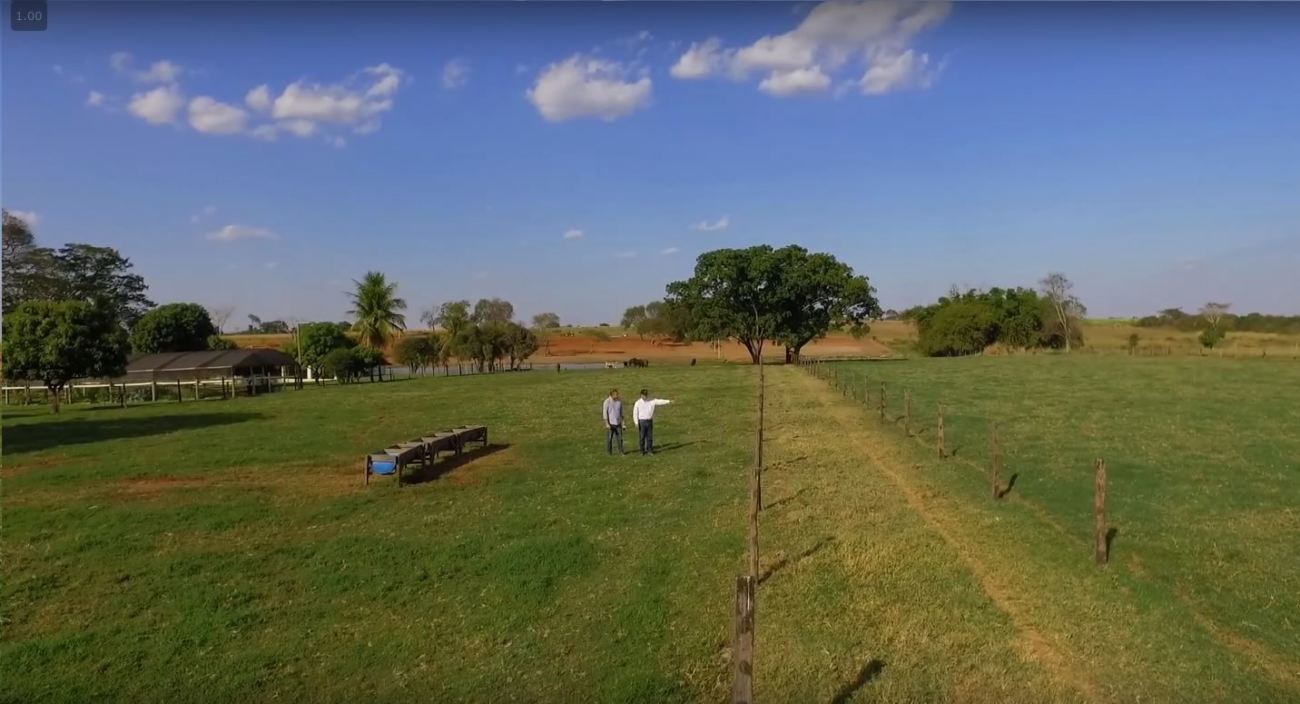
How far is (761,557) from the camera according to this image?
460 inches

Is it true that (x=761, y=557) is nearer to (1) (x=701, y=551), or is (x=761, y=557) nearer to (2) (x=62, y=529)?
(1) (x=701, y=551)

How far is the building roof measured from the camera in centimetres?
5872

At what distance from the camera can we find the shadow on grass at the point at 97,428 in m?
26.8

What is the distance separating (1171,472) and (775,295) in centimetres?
5745

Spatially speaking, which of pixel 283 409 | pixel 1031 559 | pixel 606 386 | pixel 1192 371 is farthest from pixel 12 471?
pixel 1192 371

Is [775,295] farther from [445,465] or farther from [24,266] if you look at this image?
[24,266]

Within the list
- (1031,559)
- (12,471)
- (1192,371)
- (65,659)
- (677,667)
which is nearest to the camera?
(677,667)

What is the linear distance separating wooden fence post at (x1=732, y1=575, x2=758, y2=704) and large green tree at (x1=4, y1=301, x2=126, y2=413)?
4691 centimetres

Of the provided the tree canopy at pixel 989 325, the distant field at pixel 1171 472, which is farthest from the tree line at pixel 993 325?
the distant field at pixel 1171 472

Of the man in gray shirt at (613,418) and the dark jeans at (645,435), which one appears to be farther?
the man in gray shirt at (613,418)

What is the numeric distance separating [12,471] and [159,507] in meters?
7.93

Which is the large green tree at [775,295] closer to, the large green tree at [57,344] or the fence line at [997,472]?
the fence line at [997,472]

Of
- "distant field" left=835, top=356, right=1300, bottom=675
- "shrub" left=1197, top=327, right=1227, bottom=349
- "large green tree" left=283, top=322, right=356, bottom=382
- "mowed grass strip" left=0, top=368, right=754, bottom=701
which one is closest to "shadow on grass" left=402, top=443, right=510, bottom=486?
"mowed grass strip" left=0, top=368, right=754, bottom=701

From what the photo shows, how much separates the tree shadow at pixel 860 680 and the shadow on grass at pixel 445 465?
13093 millimetres
